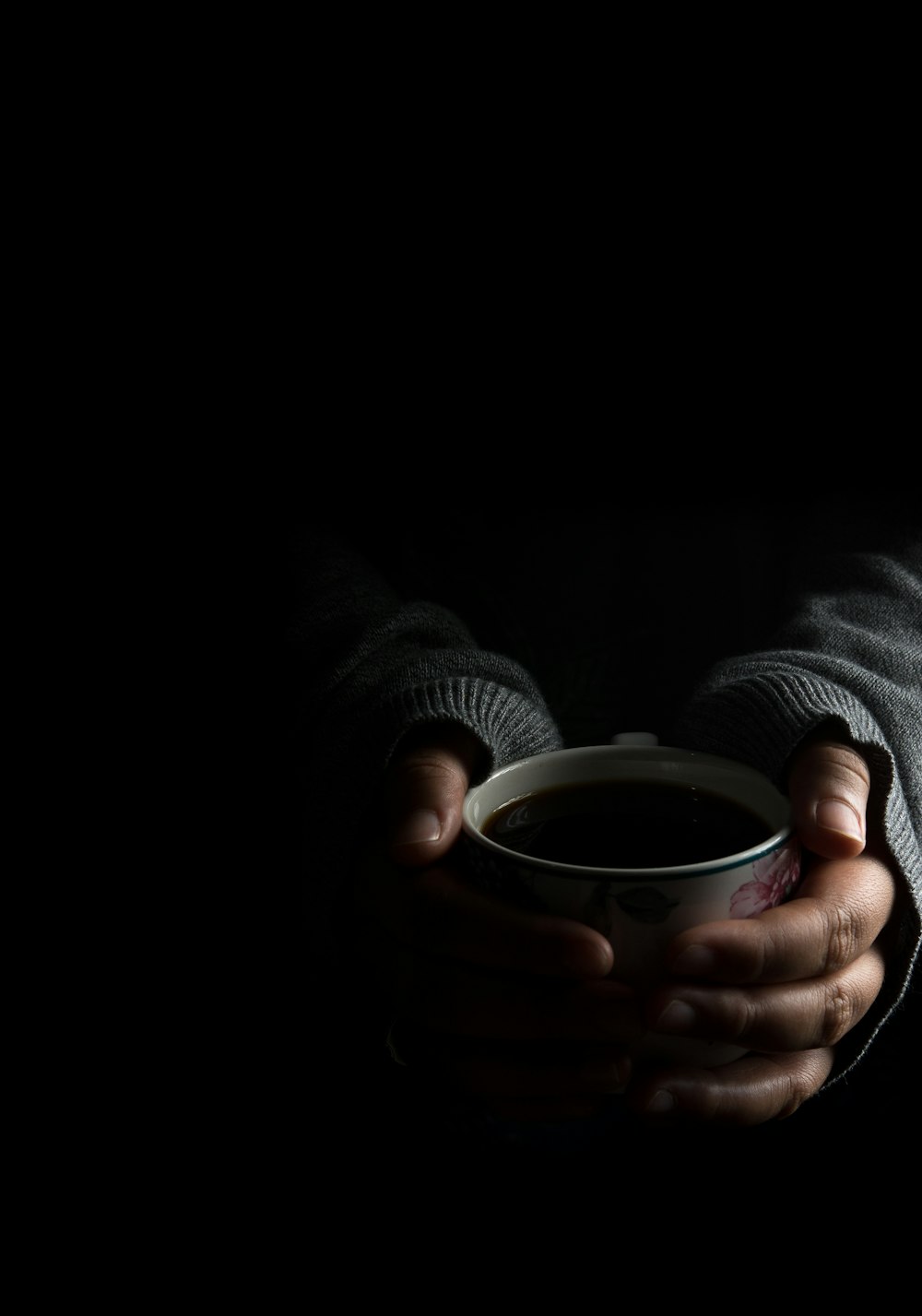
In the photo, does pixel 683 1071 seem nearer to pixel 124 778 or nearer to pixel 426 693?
pixel 426 693

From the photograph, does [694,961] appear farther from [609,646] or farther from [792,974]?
[609,646]

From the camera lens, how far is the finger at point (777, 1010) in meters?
0.42

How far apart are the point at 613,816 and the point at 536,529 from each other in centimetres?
51

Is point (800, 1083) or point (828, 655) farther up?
point (828, 655)

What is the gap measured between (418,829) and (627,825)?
11cm

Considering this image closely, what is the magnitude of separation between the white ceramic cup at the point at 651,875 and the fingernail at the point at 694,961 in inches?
0.5

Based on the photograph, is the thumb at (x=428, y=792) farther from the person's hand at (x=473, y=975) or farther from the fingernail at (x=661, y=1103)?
the fingernail at (x=661, y=1103)

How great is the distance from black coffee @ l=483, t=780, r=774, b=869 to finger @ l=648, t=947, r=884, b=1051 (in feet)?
0.22

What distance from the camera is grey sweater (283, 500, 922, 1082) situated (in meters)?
0.58

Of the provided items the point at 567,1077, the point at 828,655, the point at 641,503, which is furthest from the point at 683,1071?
the point at 641,503

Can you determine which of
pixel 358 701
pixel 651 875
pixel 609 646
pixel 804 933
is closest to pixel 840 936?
pixel 804 933

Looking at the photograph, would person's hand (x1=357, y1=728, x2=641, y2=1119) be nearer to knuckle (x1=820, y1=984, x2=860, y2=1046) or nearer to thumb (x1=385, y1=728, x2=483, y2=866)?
thumb (x1=385, y1=728, x2=483, y2=866)

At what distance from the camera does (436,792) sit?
51 cm

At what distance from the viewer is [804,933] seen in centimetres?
46
